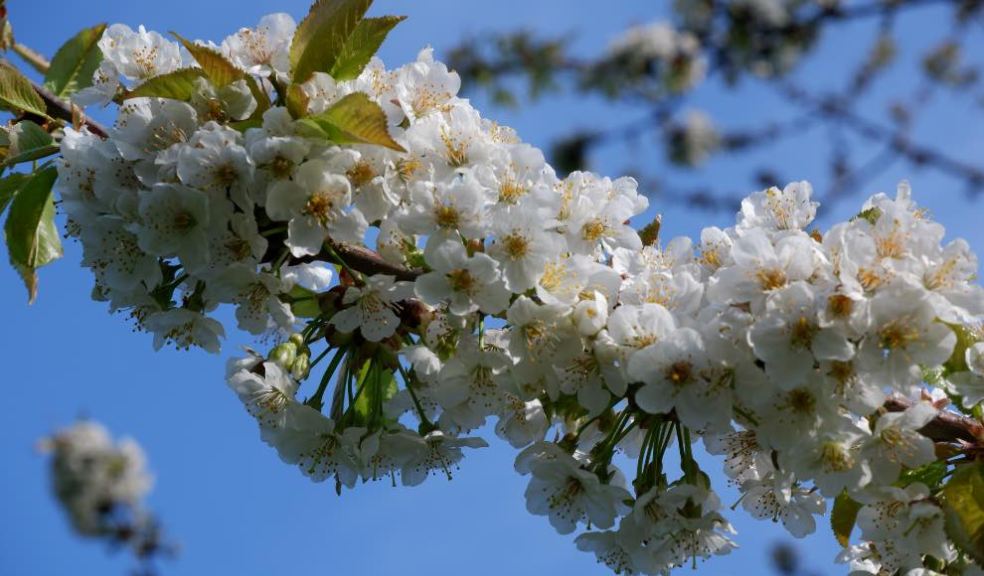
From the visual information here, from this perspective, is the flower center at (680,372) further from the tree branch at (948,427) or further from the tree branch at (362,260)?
the tree branch at (362,260)

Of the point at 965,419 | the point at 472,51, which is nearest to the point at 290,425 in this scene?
the point at 965,419

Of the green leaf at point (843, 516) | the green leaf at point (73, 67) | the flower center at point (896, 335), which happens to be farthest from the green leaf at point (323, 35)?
the green leaf at point (843, 516)

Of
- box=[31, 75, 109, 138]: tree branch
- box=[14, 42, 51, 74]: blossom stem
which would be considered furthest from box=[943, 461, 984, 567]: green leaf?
box=[14, 42, 51, 74]: blossom stem

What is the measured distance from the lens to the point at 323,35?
1.74 metres

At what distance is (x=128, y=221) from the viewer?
5.63 ft

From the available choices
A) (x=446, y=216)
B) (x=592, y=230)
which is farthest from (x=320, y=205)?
(x=592, y=230)

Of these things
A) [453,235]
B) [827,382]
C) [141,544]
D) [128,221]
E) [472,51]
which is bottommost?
[827,382]

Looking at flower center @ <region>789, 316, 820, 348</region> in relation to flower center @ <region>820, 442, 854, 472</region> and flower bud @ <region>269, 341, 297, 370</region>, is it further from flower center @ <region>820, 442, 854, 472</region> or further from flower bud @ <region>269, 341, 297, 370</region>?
flower bud @ <region>269, 341, 297, 370</region>

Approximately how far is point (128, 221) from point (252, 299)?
0.28m

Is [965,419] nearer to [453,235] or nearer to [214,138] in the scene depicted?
[453,235]

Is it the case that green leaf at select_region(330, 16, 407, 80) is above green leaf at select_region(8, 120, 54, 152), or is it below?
below

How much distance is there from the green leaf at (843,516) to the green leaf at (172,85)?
1.58m

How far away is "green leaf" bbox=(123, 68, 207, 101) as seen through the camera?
1.73 meters

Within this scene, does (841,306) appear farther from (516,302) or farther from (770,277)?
(516,302)
